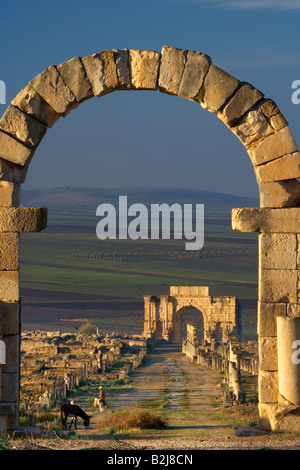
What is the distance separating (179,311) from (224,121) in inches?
1906

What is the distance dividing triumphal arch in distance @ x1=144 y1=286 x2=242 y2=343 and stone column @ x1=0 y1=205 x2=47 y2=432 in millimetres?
47791

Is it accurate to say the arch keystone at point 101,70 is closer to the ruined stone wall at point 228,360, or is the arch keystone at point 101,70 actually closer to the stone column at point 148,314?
the ruined stone wall at point 228,360

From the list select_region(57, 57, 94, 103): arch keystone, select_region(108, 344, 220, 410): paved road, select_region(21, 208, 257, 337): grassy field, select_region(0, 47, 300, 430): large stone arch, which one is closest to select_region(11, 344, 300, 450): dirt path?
select_region(108, 344, 220, 410): paved road

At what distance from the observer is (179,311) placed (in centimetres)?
6034

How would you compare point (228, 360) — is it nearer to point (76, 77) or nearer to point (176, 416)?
point (176, 416)

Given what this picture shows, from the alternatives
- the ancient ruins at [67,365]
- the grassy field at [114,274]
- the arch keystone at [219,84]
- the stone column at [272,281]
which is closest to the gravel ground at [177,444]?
the stone column at [272,281]

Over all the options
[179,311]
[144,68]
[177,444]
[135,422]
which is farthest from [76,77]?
[179,311]

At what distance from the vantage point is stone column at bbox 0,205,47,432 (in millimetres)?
12336

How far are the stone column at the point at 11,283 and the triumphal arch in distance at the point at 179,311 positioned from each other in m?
47.8

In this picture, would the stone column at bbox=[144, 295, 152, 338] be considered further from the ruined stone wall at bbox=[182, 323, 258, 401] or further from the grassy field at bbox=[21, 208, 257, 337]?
the ruined stone wall at bbox=[182, 323, 258, 401]

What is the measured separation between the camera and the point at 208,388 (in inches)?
966

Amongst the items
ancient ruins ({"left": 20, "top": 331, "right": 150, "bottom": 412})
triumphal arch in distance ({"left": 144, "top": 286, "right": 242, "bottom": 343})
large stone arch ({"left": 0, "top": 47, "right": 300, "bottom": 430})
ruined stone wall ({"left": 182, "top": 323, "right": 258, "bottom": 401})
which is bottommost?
ancient ruins ({"left": 20, "top": 331, "right": 150, "bottom": 412})

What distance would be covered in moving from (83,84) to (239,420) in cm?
700
